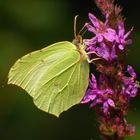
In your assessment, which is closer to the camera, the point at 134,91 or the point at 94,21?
the point at 134,91

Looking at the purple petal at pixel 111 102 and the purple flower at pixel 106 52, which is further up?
the purple flower at pixel 106 52

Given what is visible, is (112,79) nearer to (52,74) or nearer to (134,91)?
(134,91)

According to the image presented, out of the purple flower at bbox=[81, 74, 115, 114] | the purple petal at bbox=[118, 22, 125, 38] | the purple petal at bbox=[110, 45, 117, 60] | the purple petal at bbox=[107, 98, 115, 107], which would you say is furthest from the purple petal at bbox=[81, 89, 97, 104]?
the purple petal at bbox=[118, 22, 125, 38]

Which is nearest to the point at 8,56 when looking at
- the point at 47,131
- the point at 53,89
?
the point at 47,131

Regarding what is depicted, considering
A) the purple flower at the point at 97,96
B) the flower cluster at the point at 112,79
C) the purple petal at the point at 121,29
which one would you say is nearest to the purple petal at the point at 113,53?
Answer: the flower cluster at the point at 112,79

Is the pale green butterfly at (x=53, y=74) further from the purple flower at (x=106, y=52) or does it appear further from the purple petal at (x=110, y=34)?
the purple petal at (x=110, y=34)

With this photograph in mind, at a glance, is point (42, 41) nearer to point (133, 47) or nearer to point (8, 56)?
point (8, 56)

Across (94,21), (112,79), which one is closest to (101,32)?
(94,21)
